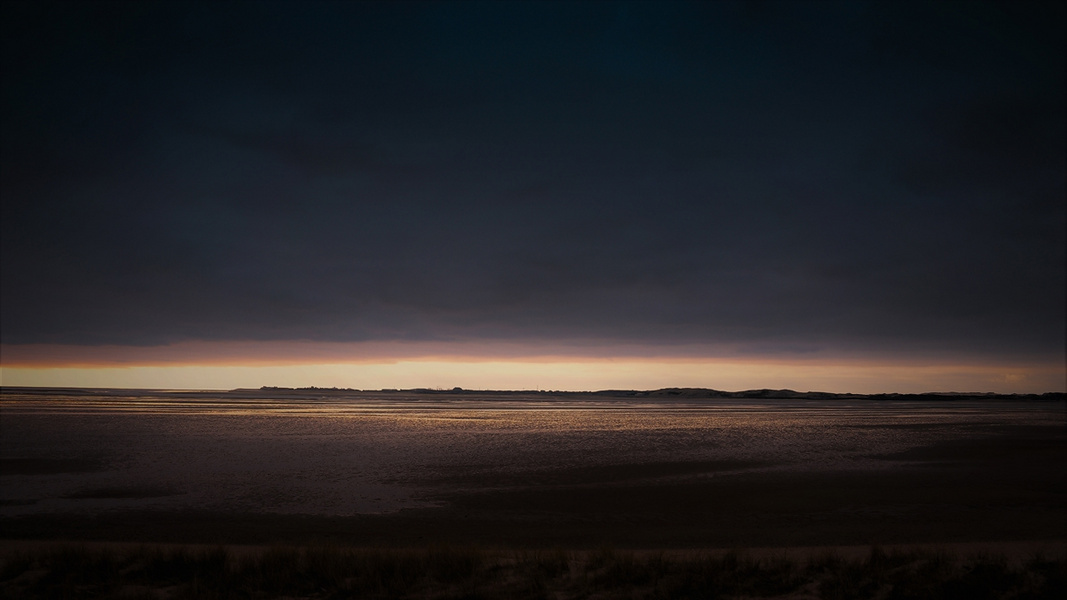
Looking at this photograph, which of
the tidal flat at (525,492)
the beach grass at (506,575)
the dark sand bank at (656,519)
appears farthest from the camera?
the tidal flat at (525,492)

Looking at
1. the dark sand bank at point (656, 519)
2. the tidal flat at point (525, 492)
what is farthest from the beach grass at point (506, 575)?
the dark sand bank at point (656, 519)

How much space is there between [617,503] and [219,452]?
64.0ft

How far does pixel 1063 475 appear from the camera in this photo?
72.1 feet

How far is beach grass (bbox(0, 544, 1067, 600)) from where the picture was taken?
8.59 m

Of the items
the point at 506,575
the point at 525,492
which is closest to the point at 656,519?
the point at 525,492

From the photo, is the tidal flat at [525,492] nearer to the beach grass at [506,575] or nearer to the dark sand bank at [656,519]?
the dark sand bank at [656,519]

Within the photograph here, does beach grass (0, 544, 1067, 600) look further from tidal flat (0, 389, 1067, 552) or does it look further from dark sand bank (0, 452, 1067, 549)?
dark sand bank (0, 452, 1067, 549)

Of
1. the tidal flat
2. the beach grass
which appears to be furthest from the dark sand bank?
the beach grass

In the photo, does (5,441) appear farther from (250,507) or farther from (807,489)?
(807,489)

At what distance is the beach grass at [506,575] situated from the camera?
8.59 metres

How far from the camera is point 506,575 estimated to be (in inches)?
365

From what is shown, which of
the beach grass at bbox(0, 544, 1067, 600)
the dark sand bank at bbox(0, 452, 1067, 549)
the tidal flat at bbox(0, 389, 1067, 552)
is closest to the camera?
the beach grass at bbox(0, 544, 1067, 600)

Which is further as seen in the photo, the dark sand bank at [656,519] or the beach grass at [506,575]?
the dark sand bank at [656,519]

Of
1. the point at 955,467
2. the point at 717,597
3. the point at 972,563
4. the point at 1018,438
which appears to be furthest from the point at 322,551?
the point at 1018,438
